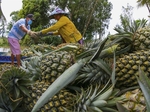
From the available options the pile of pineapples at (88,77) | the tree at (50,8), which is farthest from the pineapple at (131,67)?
the tree at (50,8)

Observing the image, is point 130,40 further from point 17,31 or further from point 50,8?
point 50,8

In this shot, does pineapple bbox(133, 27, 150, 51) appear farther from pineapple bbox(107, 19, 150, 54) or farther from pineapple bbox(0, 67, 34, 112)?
pineapple bbox(0, 67, 34, 112)

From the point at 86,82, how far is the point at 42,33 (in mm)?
2110

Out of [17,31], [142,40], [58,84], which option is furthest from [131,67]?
[17,31]

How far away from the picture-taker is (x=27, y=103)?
4.33 ft

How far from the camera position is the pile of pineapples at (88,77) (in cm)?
118

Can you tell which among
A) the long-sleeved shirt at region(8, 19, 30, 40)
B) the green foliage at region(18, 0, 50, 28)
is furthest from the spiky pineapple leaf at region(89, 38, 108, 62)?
the green foliage at region(18, 0, 50, 28)

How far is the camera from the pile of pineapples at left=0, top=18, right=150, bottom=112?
1181 mm

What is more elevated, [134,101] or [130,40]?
[130,40]

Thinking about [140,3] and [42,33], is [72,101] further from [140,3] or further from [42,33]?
[140,3]

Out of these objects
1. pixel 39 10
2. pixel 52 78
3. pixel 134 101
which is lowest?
pixel 134 101

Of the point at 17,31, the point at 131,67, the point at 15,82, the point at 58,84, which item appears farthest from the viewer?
the point at 17,31

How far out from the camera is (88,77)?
132 centimetres

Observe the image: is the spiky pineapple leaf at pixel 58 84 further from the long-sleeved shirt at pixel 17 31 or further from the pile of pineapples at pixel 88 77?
the long-sleeved shirt at pixel 17 31
